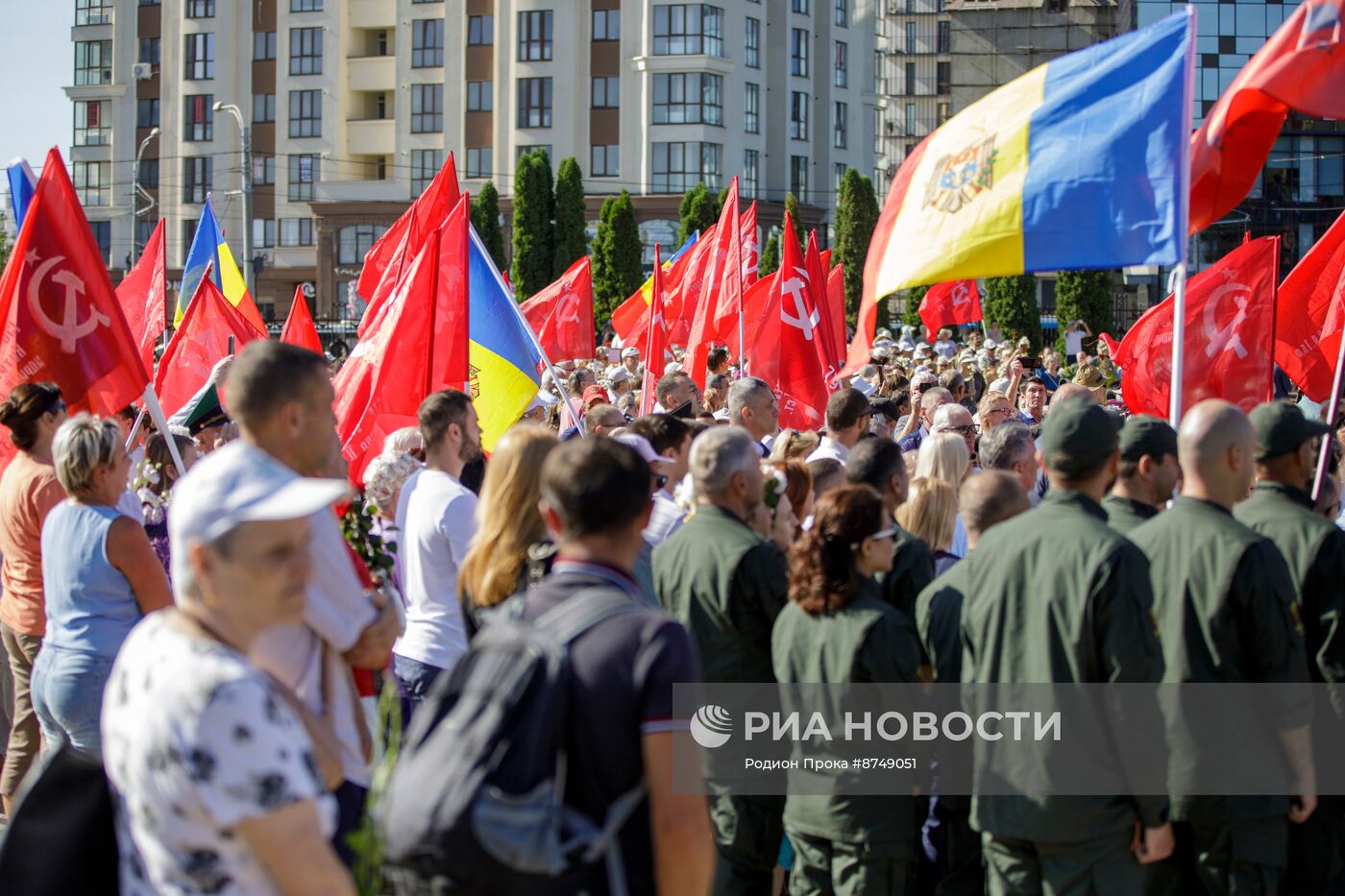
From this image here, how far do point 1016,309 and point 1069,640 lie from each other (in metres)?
39.4

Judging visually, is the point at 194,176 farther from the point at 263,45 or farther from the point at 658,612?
the point at 658,612

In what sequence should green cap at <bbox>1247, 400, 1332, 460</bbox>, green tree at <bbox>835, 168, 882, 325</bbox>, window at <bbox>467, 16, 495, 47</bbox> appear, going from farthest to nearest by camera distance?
window at <bbox>467, 16, 495, 47</bbox> → green tree at <bbox>835, 168, 882, 325</bbox> → green cap at <bbox>1247, 400, 1332, 460</bbox>

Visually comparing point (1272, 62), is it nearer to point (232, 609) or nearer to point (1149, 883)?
point (1149, 883)

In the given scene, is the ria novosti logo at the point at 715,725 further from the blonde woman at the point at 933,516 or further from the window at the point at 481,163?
the window at the point at 481,163

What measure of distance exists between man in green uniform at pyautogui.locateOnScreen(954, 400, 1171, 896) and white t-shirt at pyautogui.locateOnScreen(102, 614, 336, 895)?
2.44 metres

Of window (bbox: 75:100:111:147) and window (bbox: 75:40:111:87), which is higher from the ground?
window (bbox: 75:40:111:87)

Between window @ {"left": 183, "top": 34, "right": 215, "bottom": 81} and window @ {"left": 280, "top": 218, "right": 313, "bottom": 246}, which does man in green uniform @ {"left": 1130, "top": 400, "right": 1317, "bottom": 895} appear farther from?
window @ {"left": 183, "top": 34, "right": 215, "bottom": 81}

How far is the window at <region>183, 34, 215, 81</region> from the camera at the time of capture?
7388 cm

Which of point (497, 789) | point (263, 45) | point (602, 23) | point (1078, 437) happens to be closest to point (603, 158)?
point (602, 23)

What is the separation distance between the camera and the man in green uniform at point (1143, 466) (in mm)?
5590

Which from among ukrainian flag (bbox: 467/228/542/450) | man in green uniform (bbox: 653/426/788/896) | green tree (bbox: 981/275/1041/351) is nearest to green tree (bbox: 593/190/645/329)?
green tree (bbox: 981/275/1041/351)

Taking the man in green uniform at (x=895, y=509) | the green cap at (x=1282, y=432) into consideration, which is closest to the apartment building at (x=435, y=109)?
the man in green uniform at (x=895, y=509)

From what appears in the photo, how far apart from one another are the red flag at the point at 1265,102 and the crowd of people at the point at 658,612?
4.01 ft

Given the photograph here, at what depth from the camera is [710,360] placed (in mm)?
17078
